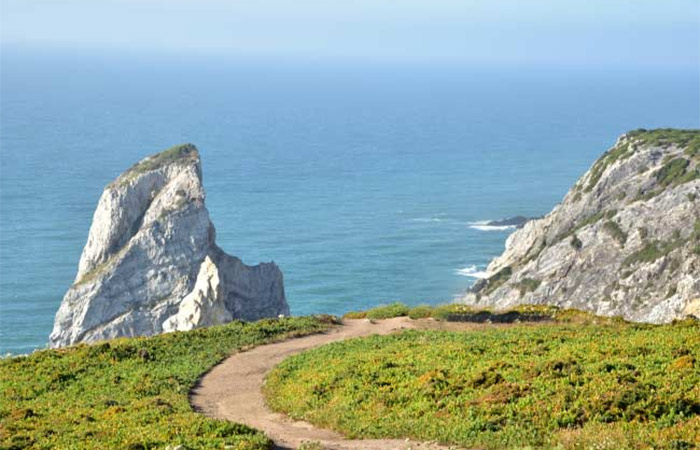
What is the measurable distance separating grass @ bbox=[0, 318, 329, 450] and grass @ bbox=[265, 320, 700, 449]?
3.82 m

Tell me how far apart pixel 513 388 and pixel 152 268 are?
85.2 metres

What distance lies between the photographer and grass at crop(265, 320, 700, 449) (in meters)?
24.9

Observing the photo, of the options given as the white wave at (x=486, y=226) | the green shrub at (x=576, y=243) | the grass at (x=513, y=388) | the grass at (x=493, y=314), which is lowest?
the white wave at (x=486, y=226)

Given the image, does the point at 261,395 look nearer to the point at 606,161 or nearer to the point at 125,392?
the point at 125,392

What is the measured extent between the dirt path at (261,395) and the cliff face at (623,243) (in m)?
33.9

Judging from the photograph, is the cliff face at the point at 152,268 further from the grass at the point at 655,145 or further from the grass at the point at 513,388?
the grass at the point at 513,388

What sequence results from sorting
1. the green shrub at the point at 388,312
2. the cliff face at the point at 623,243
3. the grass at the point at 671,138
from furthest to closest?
the grass at the point at 671,138, the cliff face at the point at 623,243, the green shrub at the point at 388,312

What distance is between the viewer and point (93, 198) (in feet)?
649

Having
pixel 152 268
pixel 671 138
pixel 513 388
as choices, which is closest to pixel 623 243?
pixel 671 138

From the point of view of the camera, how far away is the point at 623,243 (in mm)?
95562

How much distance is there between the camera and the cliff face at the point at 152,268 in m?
106

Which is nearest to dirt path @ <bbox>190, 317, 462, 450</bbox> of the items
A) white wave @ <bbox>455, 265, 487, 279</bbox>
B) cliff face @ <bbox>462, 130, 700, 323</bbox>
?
cliff face @ <bbox>462, 130, 700, 323</bbox>

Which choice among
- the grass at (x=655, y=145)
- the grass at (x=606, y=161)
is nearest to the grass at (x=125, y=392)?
the grass at (x=655, y=145)

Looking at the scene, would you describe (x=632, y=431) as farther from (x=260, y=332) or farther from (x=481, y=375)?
(x=260, y=332)
